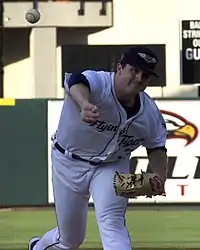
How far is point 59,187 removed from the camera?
5.95 metres

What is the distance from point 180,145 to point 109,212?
7510 millimetres

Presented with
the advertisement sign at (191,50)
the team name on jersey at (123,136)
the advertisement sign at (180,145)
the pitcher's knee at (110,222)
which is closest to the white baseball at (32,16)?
the advertisement sign at (191,50)

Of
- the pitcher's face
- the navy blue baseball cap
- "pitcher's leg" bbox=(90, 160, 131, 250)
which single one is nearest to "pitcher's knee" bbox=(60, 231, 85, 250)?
"pitcher's leg" bbox=(90, 160, 131, 250)

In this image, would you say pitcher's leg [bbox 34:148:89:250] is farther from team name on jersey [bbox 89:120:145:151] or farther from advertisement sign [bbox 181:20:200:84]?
advertisement sign [bbox 181:20:200:84]

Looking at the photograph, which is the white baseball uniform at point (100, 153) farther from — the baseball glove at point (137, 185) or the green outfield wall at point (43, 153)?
the green outfield wall at point (43, 153)

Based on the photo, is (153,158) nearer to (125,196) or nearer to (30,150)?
(125,196)

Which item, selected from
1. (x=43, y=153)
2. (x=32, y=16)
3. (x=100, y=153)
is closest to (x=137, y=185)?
(x=100, y=153)

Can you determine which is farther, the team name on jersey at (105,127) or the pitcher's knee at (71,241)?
the pitcher's knee at (71,241)

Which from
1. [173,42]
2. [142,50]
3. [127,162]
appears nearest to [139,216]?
[127,162]

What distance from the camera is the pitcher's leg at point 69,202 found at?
5.86 metres

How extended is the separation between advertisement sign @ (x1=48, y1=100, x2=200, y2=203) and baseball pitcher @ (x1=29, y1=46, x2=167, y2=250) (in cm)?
692

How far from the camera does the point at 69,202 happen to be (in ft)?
19.4

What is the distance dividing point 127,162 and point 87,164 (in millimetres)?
344

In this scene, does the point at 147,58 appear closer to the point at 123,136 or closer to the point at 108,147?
the point at 123,136
